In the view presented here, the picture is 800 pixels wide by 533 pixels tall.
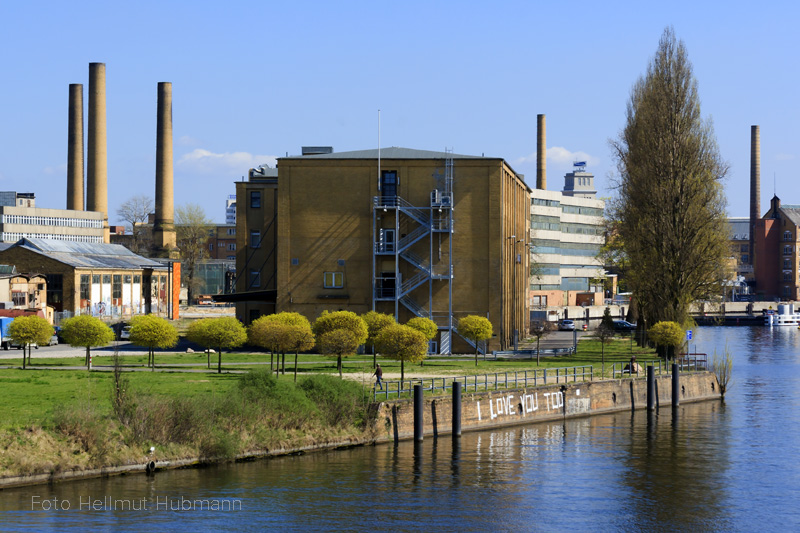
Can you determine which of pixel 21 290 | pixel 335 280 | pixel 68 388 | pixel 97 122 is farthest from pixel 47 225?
pixel 68 388

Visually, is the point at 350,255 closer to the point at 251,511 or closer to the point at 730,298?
the point at 251,511

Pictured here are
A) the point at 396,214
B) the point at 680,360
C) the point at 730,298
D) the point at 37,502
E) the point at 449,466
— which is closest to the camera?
the point at 37,502

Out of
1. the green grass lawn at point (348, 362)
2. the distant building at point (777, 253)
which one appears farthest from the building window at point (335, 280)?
the distant building at point (777, 253)

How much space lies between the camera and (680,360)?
66938mm

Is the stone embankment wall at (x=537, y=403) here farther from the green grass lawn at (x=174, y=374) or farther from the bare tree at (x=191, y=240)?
the bare tree at (x=191, y=240)

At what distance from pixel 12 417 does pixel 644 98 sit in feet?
173

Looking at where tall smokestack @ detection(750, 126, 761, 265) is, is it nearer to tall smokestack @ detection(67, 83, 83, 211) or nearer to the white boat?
the white boat

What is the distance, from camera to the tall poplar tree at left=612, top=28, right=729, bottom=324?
72312mm

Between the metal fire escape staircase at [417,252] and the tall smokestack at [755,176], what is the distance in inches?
4147

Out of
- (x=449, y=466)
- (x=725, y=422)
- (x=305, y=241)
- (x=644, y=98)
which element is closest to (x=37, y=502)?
(x=449, y=466)

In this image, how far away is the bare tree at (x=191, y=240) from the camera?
151 metres

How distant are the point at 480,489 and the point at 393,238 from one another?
3823 centimetres

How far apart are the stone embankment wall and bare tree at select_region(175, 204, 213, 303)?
96429mm

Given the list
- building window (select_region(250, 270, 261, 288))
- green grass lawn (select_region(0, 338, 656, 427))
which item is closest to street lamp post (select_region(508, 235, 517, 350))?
green grass lawn (select_region(0, 338, 656, 427))
